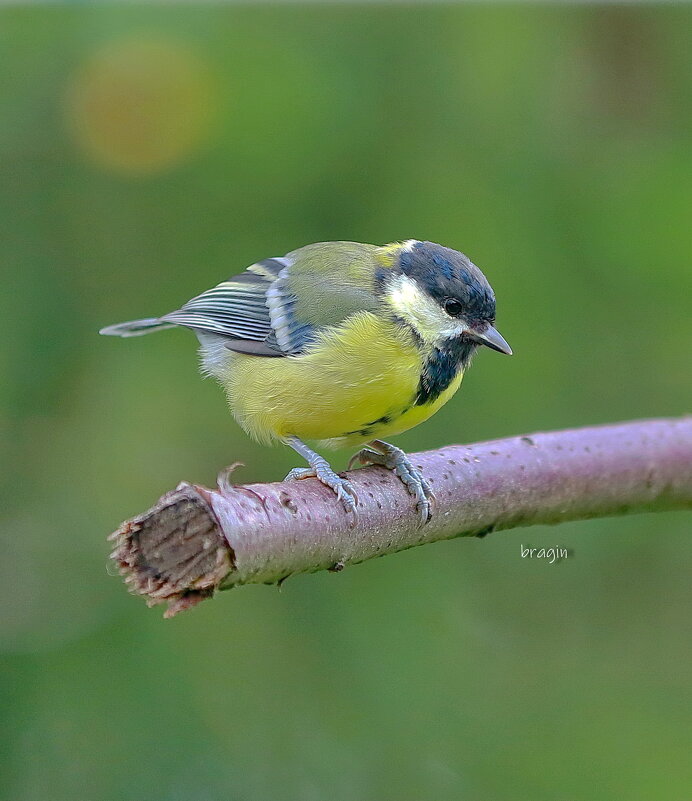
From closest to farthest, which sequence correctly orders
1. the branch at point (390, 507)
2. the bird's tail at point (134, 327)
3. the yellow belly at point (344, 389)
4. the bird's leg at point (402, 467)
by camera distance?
the branch at point (390, 507) < the bird's leg at point (402, 467) < the yellow belly at point (344, 389) < the bird's tail at point (134, 327)

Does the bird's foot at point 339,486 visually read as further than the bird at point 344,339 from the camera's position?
No

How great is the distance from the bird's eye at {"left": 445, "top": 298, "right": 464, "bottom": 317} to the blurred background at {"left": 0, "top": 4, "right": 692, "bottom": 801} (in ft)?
1.40

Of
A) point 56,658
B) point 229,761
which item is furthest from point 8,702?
point 229,761

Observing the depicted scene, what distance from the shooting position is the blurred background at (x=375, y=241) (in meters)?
2.82

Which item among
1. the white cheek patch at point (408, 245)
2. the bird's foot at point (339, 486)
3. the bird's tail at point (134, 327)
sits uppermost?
the white cheek patch at point (408, 245)

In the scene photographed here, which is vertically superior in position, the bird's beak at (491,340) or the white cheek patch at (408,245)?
the white cheek patch at (408,245)

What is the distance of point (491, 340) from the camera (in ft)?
8.44

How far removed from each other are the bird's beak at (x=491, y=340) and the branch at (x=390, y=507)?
9.2 inches

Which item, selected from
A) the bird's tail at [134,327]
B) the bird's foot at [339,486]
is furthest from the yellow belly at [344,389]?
the bird's tail at [134,327]

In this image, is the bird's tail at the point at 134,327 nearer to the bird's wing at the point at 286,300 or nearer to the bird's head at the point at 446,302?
the bird's wing at the point at 286,300

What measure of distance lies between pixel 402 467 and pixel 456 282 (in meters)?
0.56

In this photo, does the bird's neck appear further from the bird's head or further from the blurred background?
the blurred background

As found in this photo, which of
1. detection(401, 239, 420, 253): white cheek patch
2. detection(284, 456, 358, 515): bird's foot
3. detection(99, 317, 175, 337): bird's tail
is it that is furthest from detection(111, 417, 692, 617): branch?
detection(99, 317, 175, 337): bird's tail

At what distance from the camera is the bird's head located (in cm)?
258
